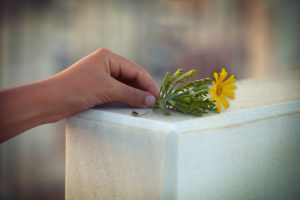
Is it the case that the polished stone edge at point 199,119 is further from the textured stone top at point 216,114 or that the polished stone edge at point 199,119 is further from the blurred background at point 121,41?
the blurred background at point 121,41

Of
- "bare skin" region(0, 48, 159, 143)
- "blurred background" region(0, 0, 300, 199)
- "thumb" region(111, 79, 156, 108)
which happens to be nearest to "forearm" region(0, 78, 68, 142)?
"bare skin" region(0, 48, 159, 143)

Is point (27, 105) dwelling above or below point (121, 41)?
below

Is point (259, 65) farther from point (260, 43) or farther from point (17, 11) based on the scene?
point (17, 11)

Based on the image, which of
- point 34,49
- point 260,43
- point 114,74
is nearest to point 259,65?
point 260,43

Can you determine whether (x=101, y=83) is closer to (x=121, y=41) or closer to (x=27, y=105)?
(x=27, y=105)

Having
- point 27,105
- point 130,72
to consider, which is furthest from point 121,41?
point 27,105

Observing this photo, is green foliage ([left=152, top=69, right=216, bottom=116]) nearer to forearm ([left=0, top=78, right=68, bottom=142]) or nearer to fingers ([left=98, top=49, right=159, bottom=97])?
fingers ([left=98, top=49, right=159, bottom=97])
